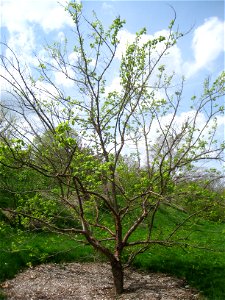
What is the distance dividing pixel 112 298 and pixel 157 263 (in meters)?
2.61

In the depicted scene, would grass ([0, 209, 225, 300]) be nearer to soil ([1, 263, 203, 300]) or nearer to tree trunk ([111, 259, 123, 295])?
soil ([1, 263, 203, 300])

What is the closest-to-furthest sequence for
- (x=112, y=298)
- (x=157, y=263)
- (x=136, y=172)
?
(x=112, y=298) → (x=136, y=172) → (x=157, y=263)

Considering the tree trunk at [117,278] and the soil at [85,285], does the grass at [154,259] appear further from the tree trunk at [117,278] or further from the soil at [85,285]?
the tree trunk at [117,278]

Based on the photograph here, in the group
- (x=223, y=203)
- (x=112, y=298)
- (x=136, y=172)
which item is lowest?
(x=112, y=298)

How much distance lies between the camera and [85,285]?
341 inches

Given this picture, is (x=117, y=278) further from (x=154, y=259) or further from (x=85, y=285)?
(x=154, y=259)

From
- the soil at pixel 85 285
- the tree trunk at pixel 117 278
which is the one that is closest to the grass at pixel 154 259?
the soil at pixel 85 285

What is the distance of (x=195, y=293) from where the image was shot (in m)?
8.21

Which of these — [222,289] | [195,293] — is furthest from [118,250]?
[222,289]

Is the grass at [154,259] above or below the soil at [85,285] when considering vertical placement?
above

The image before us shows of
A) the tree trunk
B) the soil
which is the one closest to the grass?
the soil

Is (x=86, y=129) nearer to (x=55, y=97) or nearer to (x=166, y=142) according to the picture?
(x=55, y=97)

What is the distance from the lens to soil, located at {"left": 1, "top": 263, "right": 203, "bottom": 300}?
8000mm

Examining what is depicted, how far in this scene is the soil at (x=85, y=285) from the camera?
26.2ft
